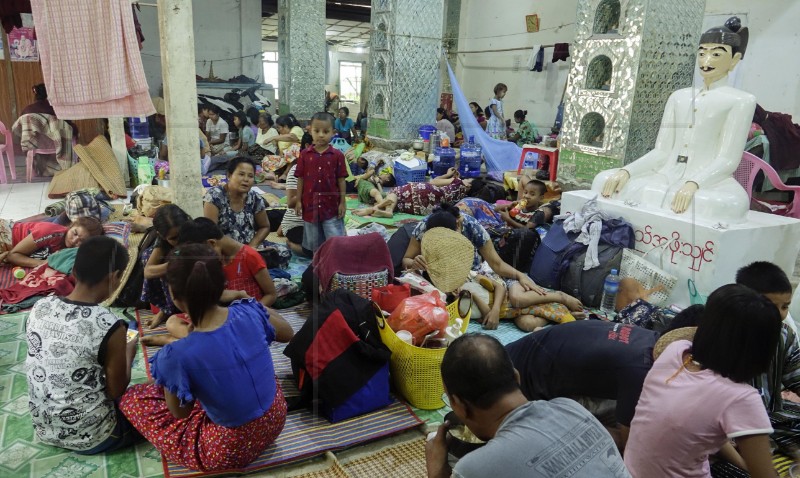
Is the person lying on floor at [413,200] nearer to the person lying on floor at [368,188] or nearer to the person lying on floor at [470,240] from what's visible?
the person lying on floor at [368,188]

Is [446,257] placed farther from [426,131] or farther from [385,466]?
[426,131]

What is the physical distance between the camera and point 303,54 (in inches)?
417

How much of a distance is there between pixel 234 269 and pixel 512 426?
2.11 metres

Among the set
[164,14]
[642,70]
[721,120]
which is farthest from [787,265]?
[164,14]

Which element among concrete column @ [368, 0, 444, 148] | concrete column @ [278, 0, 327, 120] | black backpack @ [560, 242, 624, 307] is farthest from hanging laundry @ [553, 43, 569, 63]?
black backpack @ [560, 242, 624, 307]

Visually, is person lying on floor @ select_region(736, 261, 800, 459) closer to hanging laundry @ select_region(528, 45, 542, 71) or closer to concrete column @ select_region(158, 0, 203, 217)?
concrete column @ select_region(158, 0, 203, 217)

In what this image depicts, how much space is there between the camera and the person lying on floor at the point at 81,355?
2.05 meters

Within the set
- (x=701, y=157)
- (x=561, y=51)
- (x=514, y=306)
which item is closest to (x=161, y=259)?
(x=514, y=306)

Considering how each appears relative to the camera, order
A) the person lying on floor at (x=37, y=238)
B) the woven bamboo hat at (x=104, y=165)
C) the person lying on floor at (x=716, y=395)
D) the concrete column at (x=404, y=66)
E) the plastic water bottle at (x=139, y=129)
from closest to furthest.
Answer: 1. the person lying on floor at (x=716, y=395)
2. the person lying on floor at (x=37, y=238)
3. the woven bamboo hat at (x=104, y=165)
4. the plastic water bottle at (x=139, y=129)
5. the concrete column at (x=404, y=66)

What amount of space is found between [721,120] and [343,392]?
11.8ft

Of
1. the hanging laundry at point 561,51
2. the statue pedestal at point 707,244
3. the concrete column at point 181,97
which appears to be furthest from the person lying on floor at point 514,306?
the hanging laundry at point 561,51

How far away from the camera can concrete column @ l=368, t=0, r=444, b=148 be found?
827 cm

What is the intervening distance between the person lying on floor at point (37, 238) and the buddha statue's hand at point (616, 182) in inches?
154

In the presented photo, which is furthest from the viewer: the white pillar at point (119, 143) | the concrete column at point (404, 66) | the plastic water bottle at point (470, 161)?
the concrete column at point (404, 66)
